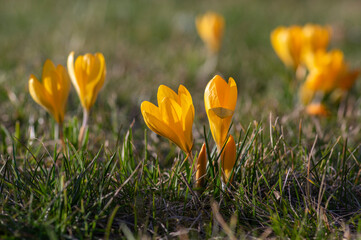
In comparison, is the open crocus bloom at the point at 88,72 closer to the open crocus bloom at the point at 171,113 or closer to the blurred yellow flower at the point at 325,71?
the open crocus bloom at the point at 171,113

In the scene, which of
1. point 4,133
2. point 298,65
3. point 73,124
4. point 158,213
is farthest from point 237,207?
point 298,65

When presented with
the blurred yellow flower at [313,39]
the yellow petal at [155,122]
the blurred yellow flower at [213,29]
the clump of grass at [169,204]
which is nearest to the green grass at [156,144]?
the clump of grass at [169,204]

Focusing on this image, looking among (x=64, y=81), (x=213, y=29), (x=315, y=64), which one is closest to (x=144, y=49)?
(x=213, y=29)

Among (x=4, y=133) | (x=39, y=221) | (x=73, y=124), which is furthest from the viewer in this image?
(x=4, y=133)

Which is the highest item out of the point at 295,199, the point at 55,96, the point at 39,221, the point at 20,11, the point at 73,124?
the point at 20,11

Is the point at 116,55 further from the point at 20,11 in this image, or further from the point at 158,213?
the point at 158,213

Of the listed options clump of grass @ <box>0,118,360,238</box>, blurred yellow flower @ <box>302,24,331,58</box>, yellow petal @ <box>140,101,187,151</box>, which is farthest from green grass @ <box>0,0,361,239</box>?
blurred yellow flower @ <box>302,24,331,58</box>

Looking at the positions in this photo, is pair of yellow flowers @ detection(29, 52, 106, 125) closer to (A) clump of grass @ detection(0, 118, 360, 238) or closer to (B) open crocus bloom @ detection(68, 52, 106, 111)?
(B) open crocus bloom @ detection(68, 52, 106, 111)
